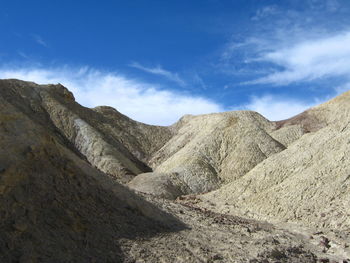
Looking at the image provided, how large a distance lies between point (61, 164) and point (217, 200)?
50.5 feet

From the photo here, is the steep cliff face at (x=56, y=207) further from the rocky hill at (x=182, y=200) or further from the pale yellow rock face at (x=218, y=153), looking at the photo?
the pale yellow rock face at (x=218, y=153)

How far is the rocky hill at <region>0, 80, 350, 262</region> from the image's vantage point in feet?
39.3

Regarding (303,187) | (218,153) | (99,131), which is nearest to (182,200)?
(303,187)

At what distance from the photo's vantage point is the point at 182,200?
2980 cm

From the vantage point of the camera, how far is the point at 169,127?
61.7 meters

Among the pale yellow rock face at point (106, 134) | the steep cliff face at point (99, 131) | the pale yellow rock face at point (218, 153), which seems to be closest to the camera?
the pale yellow rock face at point (218, 153)

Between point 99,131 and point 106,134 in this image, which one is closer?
point 99,131

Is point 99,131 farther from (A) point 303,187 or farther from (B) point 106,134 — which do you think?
(A) point 303,187

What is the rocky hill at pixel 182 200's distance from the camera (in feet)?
39.3

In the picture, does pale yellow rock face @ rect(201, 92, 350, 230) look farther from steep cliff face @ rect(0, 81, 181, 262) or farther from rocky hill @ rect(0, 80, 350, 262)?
steep cliff face @ rect(0, 81, 181, 262)

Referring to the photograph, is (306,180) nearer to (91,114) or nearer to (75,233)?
(75,233)

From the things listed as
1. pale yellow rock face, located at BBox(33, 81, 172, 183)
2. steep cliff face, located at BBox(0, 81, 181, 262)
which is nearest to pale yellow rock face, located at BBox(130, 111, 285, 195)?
pale yellow rock face, located at BBox(33, 81, 172, 183)

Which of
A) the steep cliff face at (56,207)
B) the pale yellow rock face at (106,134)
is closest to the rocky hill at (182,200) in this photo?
the steep cliff face at (56,207)

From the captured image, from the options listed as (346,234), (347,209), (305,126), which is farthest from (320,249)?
(305,126)
